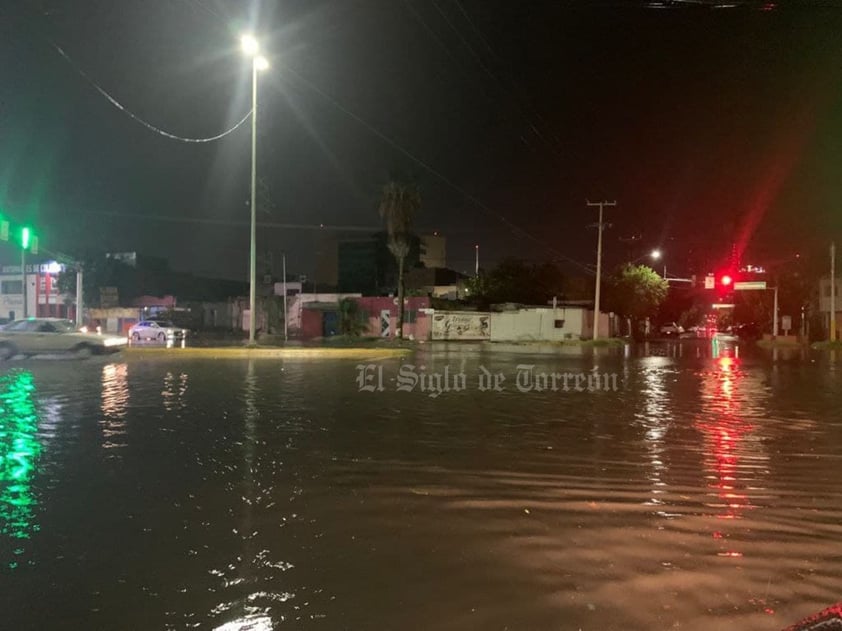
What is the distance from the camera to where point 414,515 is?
5938 mm

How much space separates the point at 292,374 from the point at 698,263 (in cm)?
5082

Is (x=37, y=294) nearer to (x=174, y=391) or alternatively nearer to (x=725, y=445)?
(x=174, y=391)

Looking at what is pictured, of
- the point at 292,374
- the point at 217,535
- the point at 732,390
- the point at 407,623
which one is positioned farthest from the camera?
the point at 292,374

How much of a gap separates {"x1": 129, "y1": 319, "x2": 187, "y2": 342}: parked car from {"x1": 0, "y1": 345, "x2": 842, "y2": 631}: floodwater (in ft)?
83.8

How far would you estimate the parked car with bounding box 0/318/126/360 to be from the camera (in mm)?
23078

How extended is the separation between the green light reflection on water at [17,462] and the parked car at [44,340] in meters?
9.55

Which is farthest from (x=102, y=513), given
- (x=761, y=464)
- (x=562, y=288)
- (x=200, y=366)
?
(x=562, y=288)

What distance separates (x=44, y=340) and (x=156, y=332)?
1470 cm

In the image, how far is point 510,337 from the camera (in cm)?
4525

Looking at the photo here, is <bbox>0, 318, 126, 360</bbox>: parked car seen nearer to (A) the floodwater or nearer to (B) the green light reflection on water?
(B) the green light reflection on water

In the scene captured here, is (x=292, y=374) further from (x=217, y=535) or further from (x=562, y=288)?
(x=562, y=288)

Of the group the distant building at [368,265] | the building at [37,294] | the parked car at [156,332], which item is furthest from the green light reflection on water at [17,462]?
the distant building at [368,265]

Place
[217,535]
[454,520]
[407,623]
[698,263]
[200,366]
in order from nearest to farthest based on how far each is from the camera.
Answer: [407,623] → [217,535] → [454,520] → [200,366] → [698,263]

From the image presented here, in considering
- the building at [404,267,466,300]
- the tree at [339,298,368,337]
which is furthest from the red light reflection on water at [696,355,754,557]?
the building at [404,267,466,300]
